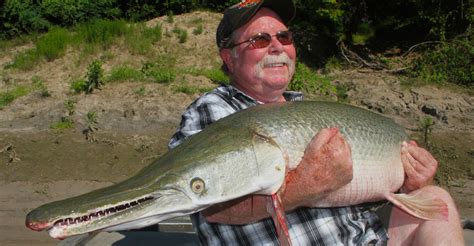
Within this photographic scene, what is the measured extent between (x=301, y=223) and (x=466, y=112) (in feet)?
28.3

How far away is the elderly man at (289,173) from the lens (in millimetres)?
2449

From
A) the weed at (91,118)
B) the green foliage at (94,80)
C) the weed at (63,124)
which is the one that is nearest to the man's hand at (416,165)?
the weed at (91,118)

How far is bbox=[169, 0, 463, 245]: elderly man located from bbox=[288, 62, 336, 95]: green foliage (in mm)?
8007

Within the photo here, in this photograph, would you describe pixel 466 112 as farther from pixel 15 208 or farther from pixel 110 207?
pixel 110 207

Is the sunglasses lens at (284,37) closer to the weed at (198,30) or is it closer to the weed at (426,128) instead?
the weed at (426,128)

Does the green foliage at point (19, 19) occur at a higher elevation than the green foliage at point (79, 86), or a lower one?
higher

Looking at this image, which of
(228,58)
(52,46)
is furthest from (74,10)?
(228,58)

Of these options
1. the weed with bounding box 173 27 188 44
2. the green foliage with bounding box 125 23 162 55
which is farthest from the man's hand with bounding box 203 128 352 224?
the weed with bounding box 173 27 188 44

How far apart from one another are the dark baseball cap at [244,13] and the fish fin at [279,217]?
1317 millimetres

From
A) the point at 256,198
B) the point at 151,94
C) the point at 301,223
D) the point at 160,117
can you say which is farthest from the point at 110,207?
the point at 151,94

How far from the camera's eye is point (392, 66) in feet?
43.5

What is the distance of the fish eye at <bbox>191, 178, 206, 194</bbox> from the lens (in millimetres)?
2107

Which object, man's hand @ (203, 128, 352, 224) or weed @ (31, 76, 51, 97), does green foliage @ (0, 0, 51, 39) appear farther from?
man's hand @ (203, 128, 352, 224)

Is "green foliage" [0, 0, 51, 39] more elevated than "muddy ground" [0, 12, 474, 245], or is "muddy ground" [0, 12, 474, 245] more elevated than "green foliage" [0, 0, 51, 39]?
"green foliage" [0, 0, 51, 39]
